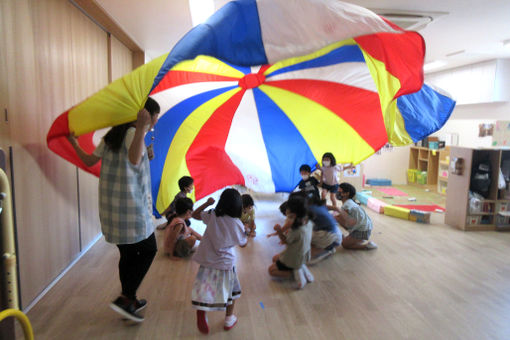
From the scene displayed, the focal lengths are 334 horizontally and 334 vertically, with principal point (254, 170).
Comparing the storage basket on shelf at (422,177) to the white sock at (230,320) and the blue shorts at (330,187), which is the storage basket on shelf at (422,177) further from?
the white sock at (230,320)

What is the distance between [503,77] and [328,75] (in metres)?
5.26

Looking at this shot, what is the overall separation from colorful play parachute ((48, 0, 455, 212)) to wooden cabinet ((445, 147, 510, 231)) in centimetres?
206

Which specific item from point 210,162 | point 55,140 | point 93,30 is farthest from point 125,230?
point 93,30

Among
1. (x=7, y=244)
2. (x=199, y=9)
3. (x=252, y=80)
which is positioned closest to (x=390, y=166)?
(x=252, y=80)

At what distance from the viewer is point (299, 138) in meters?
3.56

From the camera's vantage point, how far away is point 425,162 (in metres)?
8.03

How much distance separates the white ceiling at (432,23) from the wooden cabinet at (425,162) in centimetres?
256

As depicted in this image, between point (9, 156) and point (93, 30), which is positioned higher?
point (93, 30)

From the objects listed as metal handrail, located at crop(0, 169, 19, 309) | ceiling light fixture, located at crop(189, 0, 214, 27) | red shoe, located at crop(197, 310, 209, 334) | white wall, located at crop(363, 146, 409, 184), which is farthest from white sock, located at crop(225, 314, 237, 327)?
white wall, located at crop(363, 146, 409, 184)

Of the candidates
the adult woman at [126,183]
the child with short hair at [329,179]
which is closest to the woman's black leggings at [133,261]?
the adult woman at [126,183]

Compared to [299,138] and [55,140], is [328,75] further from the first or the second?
[55,140]

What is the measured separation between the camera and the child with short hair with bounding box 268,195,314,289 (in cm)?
→ 245

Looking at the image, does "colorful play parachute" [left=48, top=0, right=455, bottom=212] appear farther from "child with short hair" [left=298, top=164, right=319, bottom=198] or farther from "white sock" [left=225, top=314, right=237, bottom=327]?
"white sock" [left=225, top=314, right=237, bottom=327]

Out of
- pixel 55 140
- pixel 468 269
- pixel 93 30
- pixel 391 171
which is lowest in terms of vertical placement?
pixel 468 269
